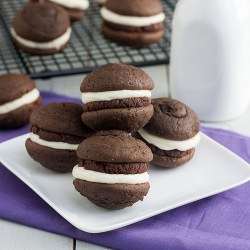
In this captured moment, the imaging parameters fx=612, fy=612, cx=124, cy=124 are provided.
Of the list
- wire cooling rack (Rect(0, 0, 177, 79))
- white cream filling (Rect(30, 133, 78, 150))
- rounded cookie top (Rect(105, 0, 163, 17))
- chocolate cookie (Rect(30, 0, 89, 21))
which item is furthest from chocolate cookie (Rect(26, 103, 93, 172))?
chocolate cookie (Rect(30, 0, 89, 21))

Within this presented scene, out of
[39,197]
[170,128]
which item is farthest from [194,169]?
[39,197]

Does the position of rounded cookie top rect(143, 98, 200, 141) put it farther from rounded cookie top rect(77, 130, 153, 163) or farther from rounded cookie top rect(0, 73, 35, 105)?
rounded cookie top rect(0, 73, 35, 105)

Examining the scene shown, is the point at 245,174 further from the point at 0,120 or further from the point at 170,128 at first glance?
the point at 0,120

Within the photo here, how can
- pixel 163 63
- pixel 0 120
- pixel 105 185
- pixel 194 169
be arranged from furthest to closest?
pixel 163 63 → pixel 0 120 → pixel 194 169 → pixel 105 185

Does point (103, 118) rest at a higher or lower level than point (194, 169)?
higher

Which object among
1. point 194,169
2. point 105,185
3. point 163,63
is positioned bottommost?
point 163,63

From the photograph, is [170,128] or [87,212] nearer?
[87,212]

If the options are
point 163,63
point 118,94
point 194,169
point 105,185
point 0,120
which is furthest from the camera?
point 163,63
